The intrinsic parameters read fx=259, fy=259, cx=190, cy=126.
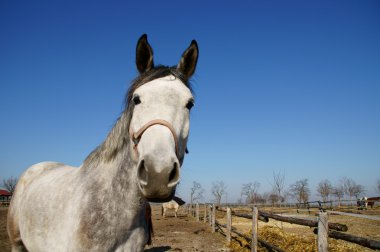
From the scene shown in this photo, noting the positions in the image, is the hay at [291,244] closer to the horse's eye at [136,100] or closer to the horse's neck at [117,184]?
the horse's neck at [117,184]

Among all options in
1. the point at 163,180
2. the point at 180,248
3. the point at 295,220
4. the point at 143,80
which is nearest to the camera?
the point at 163,180

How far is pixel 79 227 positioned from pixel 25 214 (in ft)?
4.66

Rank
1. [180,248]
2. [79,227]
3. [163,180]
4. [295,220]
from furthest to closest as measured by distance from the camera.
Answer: [180,248]
[295,220]
[79,227]
[163,180]

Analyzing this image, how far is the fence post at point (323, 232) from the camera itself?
375 cm

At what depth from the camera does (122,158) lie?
2.46 metres

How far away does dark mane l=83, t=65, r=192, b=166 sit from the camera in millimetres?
2486

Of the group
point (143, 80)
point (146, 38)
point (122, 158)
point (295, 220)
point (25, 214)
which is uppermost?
point (146, 38)

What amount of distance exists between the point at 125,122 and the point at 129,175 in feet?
1.67

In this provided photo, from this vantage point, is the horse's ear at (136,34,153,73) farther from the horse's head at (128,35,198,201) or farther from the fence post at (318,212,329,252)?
the fence post at (318,212,329,252)

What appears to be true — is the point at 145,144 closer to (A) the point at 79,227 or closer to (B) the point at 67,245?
(A) the point at 79,227

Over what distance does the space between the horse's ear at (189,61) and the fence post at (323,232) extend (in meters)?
2.94

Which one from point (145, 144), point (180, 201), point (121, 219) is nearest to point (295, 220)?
point (180, 201)

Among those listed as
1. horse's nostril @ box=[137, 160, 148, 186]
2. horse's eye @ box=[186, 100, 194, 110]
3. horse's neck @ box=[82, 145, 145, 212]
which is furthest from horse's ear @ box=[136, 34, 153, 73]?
horse's nostril @ box=[137, 160, 148, 186]

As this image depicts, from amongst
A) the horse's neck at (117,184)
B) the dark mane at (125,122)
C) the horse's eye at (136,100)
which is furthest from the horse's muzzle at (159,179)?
the dark mane at (125,122)
